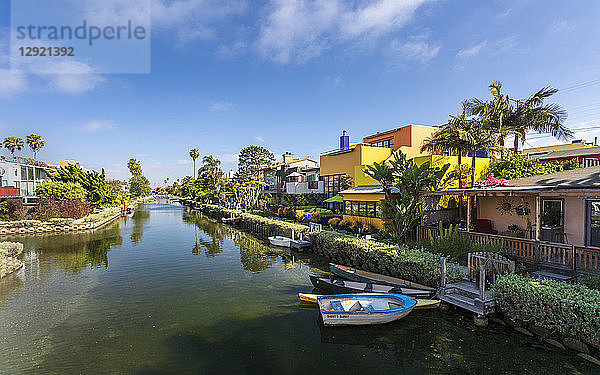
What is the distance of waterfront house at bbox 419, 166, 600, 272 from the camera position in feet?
38.6

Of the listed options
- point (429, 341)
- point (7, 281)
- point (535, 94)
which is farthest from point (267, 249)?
point (535, 94)

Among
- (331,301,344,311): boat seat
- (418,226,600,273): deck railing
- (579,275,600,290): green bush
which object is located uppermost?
(418,226,600,273): deck railing

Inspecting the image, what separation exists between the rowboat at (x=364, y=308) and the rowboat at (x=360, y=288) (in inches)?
36.4

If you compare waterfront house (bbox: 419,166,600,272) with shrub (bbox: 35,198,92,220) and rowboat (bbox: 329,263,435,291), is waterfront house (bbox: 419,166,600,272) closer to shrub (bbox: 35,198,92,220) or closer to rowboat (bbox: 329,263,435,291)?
rowboat (bbox: 329,263,435,291)

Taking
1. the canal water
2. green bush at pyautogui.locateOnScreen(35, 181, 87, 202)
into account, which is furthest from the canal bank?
green bush at pyautogui.locateOnScreen(35, 181, 87, 202)

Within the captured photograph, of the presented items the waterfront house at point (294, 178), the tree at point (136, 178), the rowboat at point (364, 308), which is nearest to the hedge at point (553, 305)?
the rowboat at point (364, 308)

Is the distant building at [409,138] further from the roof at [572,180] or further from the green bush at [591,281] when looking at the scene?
the green bush at [591,281]

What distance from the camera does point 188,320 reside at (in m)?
12.7

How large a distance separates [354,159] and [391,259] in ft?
60.7

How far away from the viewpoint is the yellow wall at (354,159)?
31.5m

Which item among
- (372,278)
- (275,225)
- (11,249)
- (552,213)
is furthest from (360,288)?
(11,249)

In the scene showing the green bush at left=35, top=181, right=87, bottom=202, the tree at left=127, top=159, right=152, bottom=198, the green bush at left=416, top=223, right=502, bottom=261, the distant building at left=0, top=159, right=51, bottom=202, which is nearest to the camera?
the green bush at left=416, top=223, right=502, bottom=261

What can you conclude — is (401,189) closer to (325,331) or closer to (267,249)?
(325,331)

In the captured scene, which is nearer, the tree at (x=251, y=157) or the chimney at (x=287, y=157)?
the chimney at (x=287, y=157)
